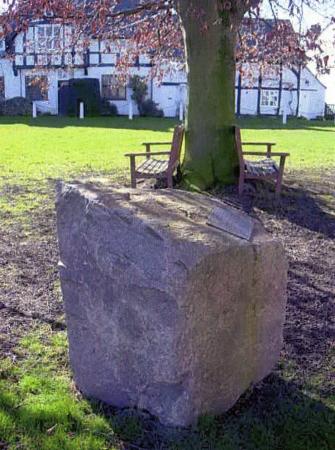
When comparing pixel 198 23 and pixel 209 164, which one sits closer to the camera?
pixel 198 23

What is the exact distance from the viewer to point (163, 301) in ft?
9.20

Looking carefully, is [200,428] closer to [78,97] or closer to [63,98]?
[78,97]

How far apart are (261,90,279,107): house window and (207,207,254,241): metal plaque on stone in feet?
116

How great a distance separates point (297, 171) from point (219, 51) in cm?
Answer: 404

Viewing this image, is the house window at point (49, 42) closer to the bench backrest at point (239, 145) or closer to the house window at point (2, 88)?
the bench backrest at point (239, 145)

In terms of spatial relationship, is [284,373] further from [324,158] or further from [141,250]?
[324,158]

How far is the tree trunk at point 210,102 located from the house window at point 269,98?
29983mm

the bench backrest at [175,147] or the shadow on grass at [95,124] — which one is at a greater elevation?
the bench backrest at [175,147]

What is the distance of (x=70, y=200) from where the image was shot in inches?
125

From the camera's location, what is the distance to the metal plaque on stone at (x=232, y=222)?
10.2ft

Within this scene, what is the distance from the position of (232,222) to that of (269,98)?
35.9 meters

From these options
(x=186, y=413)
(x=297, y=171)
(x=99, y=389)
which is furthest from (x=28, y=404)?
(x=297, y=171)

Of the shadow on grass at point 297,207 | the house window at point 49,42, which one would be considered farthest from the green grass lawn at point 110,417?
the house window at point 49,42

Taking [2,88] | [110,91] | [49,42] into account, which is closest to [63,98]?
[110,91]
